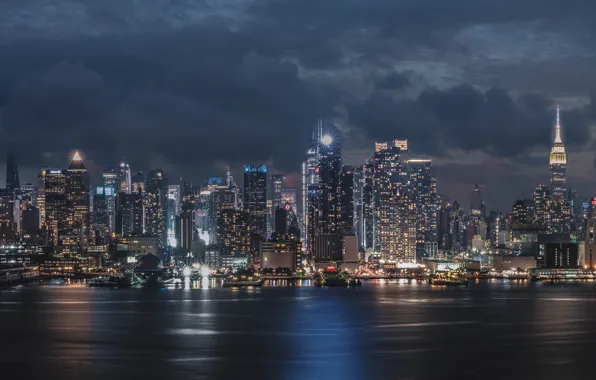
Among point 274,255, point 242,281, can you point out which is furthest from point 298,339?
point 274,255

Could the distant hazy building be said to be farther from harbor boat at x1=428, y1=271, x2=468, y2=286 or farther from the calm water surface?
the calm water surface

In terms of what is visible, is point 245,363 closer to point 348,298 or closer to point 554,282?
point 348,298

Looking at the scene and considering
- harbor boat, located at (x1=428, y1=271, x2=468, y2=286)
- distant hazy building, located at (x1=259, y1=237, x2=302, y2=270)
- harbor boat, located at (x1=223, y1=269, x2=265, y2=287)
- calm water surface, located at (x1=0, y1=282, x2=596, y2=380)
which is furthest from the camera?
distant hazy building, located at (x1=259, y1=237, x2=302, y2=270)

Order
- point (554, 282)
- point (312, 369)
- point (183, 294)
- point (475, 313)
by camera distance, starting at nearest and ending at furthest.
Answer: point (312, 369) < point (475, 313) < point (183, 294) < point (554, 282)

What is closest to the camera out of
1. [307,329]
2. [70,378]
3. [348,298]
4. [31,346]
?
[70,378]

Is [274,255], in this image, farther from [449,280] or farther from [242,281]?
[449,280]

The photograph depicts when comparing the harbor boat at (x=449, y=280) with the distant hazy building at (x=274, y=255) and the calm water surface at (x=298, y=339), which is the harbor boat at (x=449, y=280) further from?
the calm water surface at (x=298, y=339)

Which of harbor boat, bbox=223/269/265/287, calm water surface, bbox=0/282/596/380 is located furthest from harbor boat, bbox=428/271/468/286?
calm water surface, bbox=0/282/596/380

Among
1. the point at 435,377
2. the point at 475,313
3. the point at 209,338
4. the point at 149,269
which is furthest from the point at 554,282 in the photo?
the point at 435,377
